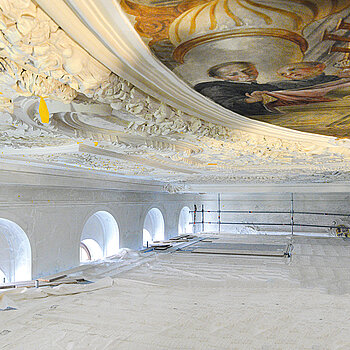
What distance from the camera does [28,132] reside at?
4469mm

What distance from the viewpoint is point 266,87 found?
9.35 ft

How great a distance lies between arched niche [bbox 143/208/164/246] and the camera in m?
17.4

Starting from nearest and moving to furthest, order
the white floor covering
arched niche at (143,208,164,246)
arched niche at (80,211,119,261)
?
the white floor covering, arched niche at (80,211,119,261), arched niche at (143,208,164,246)

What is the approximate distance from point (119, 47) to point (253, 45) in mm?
752

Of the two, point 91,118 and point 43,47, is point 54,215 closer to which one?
point 91,118

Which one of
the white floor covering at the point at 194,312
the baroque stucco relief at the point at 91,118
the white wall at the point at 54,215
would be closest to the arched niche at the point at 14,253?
the white wall at the point at 54,215

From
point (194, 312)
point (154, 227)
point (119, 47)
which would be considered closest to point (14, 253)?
point (194, 312)

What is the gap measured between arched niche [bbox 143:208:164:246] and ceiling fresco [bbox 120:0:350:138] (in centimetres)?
1455

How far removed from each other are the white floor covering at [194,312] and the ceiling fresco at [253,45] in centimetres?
253

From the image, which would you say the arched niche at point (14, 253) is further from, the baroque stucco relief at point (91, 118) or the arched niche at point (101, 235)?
the arched niche at point (101, 235)

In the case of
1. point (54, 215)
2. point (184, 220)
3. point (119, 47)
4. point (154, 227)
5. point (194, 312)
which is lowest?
point (194, 312)

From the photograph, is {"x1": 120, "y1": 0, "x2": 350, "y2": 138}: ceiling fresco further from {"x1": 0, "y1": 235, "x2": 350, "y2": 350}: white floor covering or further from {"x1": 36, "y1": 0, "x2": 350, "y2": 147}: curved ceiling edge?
{"x1": 0, "y1": 235, "x2": 350, "y2": 350}: white floor covering

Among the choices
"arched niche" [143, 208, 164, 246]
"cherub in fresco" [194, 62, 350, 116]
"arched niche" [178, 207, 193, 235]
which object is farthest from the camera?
"arched niche" [178, 207, 193, 235]

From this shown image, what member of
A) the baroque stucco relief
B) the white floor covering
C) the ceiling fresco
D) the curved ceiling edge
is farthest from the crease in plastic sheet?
the ceiling fresco
